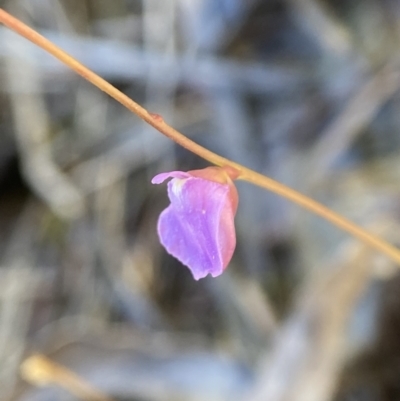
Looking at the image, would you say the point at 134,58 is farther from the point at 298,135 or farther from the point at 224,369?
the point at 224,369

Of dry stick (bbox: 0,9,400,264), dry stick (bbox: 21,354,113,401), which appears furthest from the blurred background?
dry stick (bbox: 0,9,400,264)

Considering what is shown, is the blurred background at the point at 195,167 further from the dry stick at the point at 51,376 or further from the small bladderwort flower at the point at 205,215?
the small bladderwort flower at the point at 205,215

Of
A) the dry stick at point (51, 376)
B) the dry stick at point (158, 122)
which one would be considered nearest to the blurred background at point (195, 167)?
the dry stick at point (51, 376)

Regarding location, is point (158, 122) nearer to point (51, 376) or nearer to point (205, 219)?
point (205, 219)

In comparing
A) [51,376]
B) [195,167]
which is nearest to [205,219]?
[51,376]

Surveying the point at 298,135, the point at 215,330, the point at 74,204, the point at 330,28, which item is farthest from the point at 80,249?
the point at 330,28

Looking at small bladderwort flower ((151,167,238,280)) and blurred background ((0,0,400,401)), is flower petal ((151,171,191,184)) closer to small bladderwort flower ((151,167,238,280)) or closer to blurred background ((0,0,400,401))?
small bladderwort flower ((151,167,238,280))
